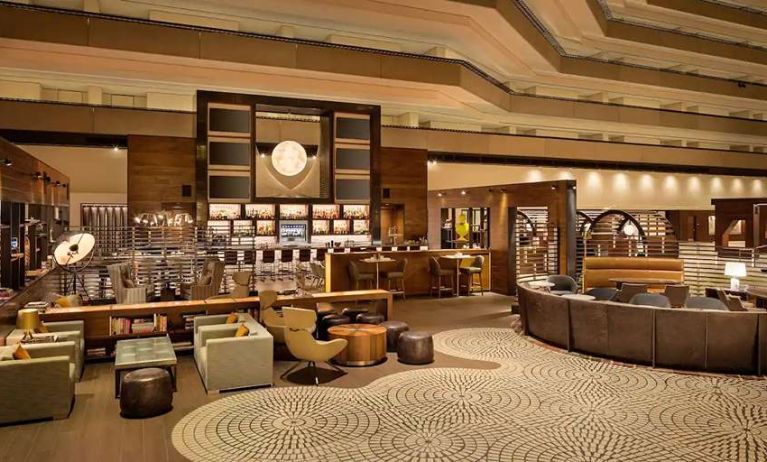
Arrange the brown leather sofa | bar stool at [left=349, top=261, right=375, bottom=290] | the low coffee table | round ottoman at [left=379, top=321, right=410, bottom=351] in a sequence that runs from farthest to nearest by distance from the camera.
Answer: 1. bar stool at [left=349, top=261, right=375, bottom=290]
2. the brown leather sofa
3. round ottoman at [left=379, top=321, right=410, bottom=351]
4. the low coffee table

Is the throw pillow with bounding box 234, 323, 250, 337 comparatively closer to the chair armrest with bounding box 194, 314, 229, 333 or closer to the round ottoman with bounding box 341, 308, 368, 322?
the chair armrest with bounding box 194, 314, 229, 333

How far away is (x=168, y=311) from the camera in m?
7.20

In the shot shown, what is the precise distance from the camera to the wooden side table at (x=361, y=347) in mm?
6793

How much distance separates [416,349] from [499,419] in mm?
2006

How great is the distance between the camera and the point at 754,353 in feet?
20.7

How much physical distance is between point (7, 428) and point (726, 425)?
6380 mm

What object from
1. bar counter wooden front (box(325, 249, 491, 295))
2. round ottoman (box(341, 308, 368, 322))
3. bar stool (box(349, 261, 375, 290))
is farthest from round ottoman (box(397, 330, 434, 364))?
bar counter wooden front (box(325, 249, 491, 295))

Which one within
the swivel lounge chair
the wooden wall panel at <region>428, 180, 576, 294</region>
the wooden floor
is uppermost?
the wooden wall panel at <region>428, 180, 576, 294</region>

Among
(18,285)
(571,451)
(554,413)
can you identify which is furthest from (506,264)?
(18,285)

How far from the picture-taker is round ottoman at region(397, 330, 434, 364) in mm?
6812

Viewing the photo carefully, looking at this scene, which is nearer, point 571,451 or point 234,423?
point 571,451

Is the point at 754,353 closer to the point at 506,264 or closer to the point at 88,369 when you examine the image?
the point at 506,264

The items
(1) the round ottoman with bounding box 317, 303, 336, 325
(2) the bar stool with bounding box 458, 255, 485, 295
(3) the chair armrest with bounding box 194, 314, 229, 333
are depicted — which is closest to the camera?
(3) the chair armrest with bounding box 194, 314, 229, 333

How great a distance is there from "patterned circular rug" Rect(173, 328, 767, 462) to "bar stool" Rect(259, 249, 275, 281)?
23.3 feet
